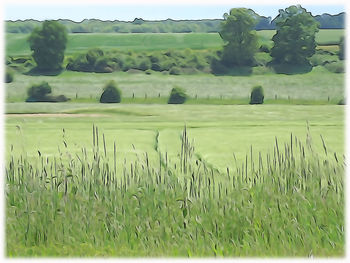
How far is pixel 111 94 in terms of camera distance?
5.73 metres

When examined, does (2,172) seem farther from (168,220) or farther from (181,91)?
(181,91)

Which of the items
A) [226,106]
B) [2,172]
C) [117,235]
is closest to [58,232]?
[117,235]

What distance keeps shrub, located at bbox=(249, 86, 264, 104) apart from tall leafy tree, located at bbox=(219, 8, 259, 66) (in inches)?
11.0

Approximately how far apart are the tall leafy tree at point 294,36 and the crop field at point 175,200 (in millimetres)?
915

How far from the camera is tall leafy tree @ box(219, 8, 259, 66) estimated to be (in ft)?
17.9

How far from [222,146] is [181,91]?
0.87m

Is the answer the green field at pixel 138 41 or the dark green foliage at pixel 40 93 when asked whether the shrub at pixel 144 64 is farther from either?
the dark green foliage at pixel 40 93

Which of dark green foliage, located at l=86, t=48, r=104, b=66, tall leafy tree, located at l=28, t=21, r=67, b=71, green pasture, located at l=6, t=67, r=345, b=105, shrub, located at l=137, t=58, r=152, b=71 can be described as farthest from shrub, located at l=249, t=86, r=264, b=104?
tall leafy tree, located at l=28, t=21, r=67, b=71

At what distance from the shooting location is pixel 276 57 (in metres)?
5.79

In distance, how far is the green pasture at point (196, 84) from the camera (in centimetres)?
564

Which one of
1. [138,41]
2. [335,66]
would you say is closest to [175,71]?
[138,41]

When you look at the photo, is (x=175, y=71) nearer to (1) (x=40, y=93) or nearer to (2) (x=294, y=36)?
(2) (x=294, y=36)

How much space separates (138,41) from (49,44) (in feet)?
3.29

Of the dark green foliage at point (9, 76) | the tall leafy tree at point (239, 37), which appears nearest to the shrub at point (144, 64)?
the tall leafy tree at point (239, 37)
